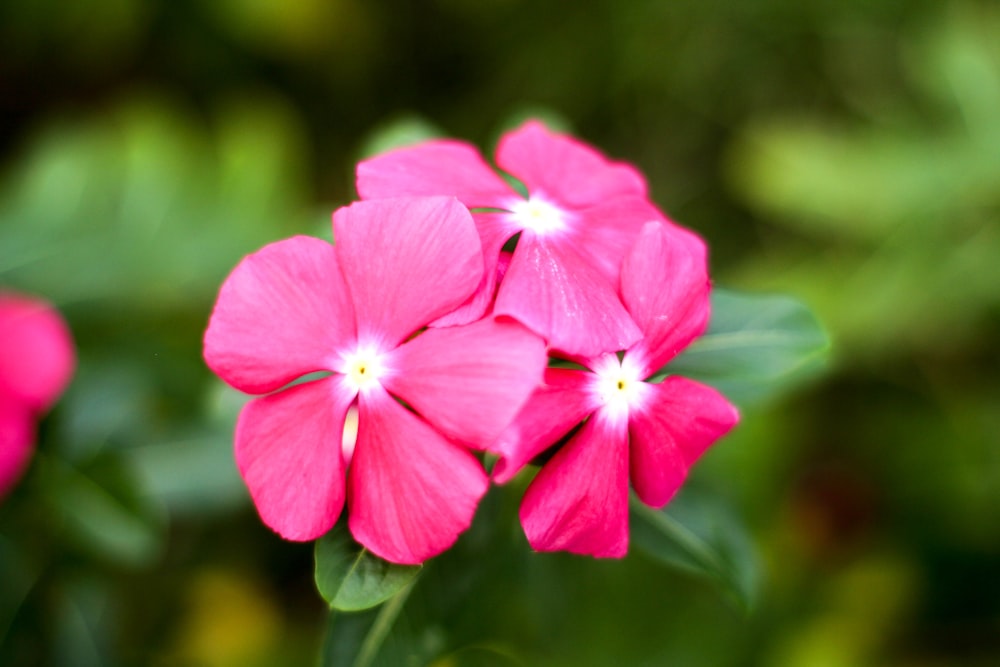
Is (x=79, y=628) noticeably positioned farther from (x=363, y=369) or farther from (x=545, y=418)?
(x=545, y=418)

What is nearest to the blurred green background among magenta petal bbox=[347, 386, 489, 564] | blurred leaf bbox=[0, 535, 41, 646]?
blurred leaf bbox=[0, 535, 41, 646]

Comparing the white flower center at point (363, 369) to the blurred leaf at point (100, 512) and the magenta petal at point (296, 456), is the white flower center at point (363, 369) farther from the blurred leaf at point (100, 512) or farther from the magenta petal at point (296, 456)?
the blurred leaf at point (100, 512)

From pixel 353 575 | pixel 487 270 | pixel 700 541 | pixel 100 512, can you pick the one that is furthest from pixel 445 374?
pixel 100 512

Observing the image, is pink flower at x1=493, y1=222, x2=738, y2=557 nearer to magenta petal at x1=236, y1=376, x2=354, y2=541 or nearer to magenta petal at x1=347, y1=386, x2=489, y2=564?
magenta petal at x1=347, y1=386, x2=489, y2=564

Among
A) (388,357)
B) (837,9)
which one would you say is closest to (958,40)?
(837,9)

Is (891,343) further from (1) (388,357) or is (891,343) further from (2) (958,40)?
(1) (388,357)

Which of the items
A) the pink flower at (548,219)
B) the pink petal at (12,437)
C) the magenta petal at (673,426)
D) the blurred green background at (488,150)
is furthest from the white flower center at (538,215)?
the pink petal at (12,437)
